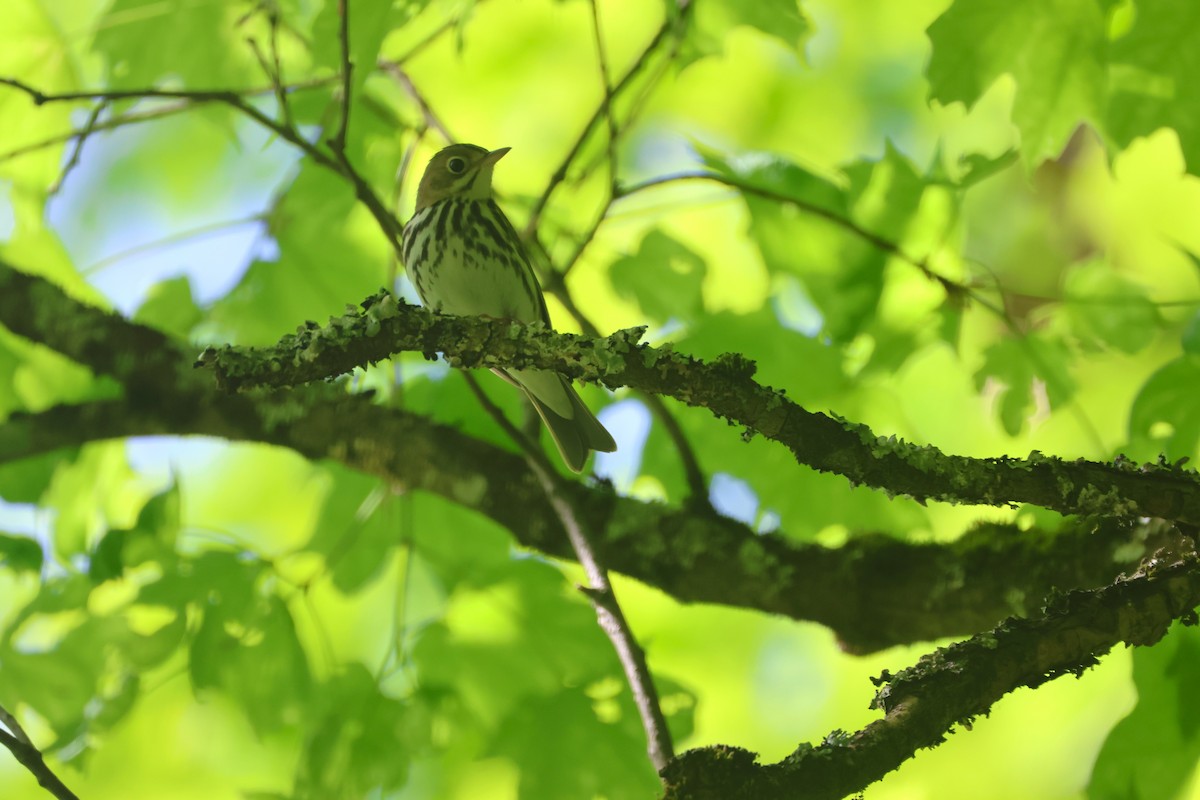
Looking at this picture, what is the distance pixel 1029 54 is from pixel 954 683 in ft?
3.49

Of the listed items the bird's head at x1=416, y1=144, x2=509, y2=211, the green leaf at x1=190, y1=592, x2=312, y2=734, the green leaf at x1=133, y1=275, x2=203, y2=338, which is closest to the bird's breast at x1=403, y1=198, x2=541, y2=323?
the bird's head at x1=416, y1=144, x2=509, y2=211

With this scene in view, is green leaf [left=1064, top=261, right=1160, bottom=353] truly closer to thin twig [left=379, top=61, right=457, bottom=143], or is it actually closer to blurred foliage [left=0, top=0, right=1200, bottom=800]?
blurred foliage [left=0, top=0, right=1200, bottom=800]

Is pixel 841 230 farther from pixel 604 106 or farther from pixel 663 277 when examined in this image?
pixel 604 106

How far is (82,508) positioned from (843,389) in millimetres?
1733

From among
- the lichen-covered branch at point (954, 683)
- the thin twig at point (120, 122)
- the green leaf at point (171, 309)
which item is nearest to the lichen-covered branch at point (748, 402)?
the lichen-covered branch at point (954, 683)

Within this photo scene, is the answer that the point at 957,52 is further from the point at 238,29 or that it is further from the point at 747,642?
the point at 747,642

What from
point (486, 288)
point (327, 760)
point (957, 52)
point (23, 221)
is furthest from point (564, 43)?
point (327, 760)

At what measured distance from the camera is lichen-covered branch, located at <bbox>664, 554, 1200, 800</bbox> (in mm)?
1104

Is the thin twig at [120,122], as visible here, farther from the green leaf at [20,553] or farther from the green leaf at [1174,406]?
the green leaf at [1174,406]

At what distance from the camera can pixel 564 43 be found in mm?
3539

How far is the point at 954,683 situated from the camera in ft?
4.02

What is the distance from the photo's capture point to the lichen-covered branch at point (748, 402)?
130 cm

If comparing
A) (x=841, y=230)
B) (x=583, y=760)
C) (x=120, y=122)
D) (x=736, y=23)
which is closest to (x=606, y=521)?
(x=583, y=760)

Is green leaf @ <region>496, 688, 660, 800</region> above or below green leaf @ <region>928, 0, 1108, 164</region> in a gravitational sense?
below
